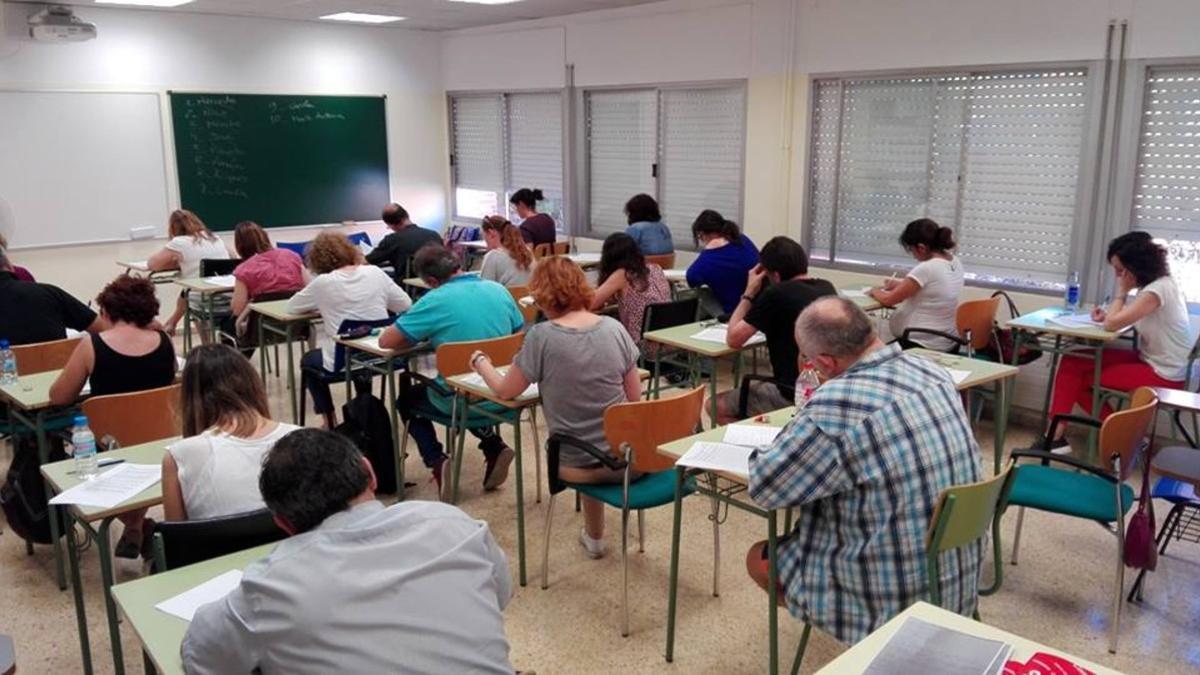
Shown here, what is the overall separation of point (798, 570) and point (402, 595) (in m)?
1.30

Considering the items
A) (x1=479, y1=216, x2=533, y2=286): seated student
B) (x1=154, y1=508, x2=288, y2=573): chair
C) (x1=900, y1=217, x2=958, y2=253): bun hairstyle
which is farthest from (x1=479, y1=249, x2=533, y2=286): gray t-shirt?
(x1=154, y1=508, x2=288, y2=573): chair

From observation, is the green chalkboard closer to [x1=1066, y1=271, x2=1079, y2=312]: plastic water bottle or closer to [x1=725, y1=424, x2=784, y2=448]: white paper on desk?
[x1=1066, y1=271, x2=1079, y2=312]: plastic water bottle

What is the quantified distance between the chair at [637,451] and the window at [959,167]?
354 centimetres

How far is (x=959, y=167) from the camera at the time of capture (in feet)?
20.3

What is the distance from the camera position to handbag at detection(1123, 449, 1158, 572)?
128 inches

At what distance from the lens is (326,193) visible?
9453 mm

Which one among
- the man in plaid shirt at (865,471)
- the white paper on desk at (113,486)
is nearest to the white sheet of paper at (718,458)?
the man in plaid shirt at (865,471)

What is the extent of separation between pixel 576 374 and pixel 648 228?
419cm

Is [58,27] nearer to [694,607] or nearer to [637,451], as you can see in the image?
[637,451]

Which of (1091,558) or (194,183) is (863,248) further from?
(194,183)

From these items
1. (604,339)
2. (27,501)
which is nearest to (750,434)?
(604,339)

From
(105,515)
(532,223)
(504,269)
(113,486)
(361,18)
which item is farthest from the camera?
(361,18)

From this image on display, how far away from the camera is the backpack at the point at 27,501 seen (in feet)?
12.1

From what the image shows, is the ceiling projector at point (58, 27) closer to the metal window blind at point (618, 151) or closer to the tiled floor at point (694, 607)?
the metal window blind at point (618, 151)
